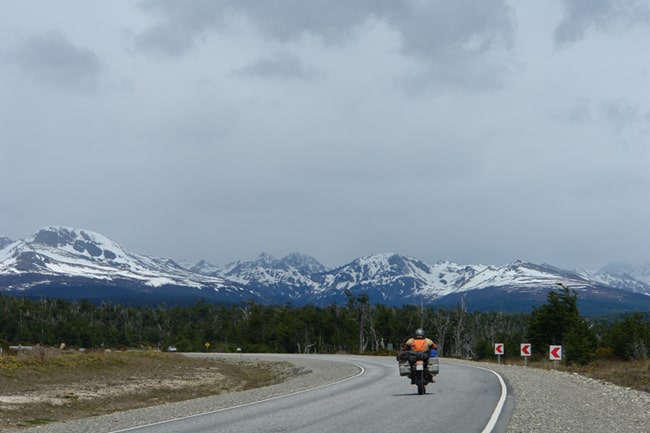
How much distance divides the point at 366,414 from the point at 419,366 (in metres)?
5.35

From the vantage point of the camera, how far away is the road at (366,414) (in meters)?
14.7

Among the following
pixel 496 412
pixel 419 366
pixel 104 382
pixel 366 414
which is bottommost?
pixel 104 382

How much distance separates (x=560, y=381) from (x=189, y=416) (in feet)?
61.4

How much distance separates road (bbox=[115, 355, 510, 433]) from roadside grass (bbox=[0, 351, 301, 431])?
24.4 feet

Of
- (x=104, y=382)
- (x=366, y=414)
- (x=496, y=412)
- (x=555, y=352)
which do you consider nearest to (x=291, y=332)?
(x=104, y=382)

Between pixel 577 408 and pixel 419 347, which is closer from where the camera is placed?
pixel 577 408

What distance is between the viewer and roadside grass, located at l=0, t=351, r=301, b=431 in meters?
27.0

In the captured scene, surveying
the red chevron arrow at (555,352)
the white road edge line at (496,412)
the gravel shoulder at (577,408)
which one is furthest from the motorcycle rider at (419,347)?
the red chevron arrow at (555,352)

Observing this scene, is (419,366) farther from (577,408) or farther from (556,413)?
(556,413)

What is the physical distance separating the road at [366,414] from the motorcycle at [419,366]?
454 millimetres

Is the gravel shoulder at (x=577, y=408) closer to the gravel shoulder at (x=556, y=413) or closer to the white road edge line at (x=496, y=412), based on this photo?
the gravel shoulder at (x=556, y=413)

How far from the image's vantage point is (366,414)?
17.0m

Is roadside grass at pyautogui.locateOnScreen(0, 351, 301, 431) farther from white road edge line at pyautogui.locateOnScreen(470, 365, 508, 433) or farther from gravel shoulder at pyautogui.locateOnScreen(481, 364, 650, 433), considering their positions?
gravel shoulder at pyautogui.locateOnScreen(481, 364, 650, 433)

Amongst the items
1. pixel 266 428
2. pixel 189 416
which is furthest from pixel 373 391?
pixel 266 428
